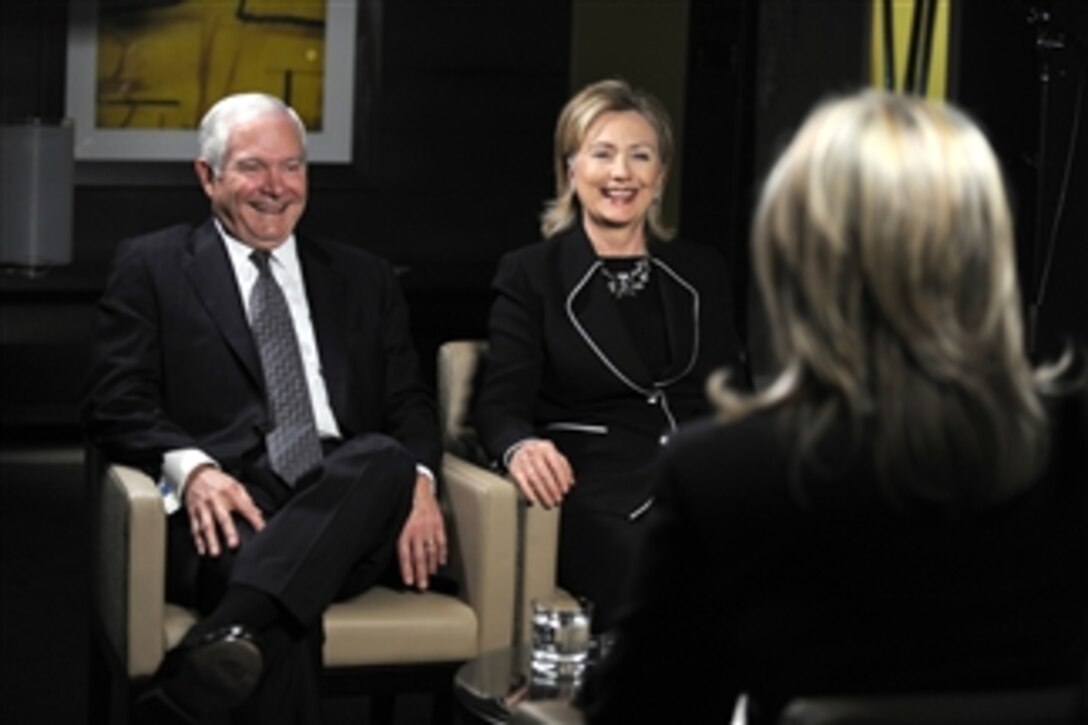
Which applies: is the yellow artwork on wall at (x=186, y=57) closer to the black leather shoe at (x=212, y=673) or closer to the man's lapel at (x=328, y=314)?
the man's lapel at (x=328, y=314)

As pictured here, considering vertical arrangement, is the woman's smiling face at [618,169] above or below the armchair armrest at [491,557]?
above

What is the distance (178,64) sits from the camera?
26.7 feet

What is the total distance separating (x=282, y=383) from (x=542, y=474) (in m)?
0.53

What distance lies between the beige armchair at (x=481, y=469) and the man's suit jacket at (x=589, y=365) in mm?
122

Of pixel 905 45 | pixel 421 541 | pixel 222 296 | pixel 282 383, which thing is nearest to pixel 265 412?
pixel 282 383

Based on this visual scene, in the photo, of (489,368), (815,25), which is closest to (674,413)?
(489,368)

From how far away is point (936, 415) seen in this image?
194cm

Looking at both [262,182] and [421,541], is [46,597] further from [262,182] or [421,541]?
[421,541]

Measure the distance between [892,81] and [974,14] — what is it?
0.36 metres

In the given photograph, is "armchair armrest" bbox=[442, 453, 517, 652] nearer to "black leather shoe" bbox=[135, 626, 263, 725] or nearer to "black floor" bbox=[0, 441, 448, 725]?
"black leather shoe" bbox=[135, 626, 263, 725]

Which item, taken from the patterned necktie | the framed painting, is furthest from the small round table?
the framed painting

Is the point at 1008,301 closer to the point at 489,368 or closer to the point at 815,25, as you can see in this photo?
the point at 489,368

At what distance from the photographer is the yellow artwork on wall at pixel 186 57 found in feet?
26.6

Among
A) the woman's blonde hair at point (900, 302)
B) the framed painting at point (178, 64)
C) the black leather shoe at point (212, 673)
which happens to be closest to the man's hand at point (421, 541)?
the black leather shoe at point (212, 673)
